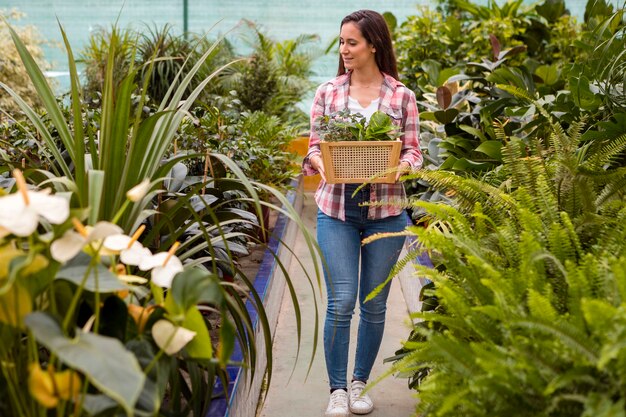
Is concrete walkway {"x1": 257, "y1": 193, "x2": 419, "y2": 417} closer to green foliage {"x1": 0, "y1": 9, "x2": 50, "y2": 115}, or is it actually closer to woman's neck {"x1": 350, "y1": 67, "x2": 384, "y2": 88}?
woman's neck {"x1": 350, "y1": 67, "x2": 384, "y2": 88}

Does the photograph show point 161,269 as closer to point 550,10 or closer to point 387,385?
point 387,385

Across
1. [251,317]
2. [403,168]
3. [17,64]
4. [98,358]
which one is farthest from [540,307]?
[17,64]

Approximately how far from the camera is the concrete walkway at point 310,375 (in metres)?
3.58

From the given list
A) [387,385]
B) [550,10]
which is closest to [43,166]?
[387,385]

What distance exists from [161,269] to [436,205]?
0.96m

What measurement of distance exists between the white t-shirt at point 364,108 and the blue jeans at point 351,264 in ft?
1.04

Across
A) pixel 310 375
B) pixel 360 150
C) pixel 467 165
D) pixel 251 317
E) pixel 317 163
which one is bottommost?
pixel 310 375

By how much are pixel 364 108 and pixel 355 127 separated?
9.8 inches

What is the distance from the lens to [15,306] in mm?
1479

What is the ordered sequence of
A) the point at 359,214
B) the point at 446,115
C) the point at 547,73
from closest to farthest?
the point at 359,214 → the point at 446,115 → the point at 547,73

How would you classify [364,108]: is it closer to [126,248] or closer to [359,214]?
[359,214]

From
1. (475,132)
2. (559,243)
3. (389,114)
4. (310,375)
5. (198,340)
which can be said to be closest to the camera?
(198,340)

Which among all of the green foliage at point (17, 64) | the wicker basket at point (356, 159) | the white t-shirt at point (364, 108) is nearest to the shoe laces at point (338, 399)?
the wicker basket at point (356, 159)

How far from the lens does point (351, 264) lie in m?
3.40
